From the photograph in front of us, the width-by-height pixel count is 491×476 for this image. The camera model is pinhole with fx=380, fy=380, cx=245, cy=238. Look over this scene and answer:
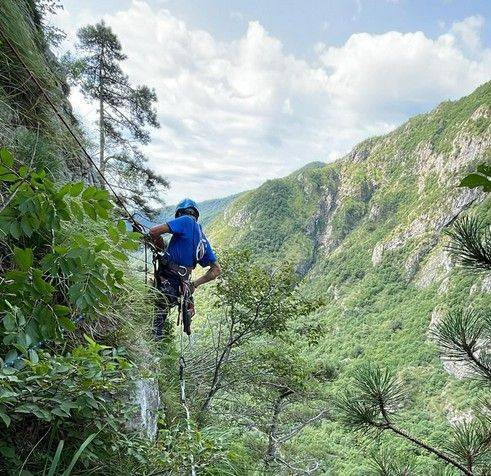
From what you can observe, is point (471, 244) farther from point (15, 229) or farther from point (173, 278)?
point (173, 278)

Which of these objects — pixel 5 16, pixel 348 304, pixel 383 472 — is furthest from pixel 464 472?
pixel 348 304

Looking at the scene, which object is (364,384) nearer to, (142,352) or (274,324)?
(142,352)

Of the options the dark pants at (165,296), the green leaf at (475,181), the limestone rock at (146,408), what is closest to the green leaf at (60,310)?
the limestone rock at (146,408)

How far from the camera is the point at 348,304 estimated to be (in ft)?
459

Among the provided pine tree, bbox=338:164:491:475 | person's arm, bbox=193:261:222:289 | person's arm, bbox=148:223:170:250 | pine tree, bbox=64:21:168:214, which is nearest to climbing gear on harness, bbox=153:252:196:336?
person's arm, bbox=148:223:170:250

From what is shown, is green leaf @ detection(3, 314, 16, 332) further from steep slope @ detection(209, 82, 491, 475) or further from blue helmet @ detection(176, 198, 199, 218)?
steep slope @ detection(209, 82, 491, 475)

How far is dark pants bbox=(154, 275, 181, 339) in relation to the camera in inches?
162

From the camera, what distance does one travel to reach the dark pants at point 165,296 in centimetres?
412

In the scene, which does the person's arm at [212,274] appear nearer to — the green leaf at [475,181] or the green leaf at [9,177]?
the green leaf at [9,177]

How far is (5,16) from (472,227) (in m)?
4.16

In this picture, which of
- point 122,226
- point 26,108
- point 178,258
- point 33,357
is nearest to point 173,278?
point 178,258

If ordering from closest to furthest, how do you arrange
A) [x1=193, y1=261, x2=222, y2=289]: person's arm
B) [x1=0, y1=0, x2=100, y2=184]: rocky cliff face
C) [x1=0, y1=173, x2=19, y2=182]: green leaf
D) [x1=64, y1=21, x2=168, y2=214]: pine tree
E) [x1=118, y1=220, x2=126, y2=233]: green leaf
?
[x1=0, y1=173, x2=19, y2=182]: green leaf < [x1=118, y1=220, x2=126, y2=233]: green leaf < [x1=0, y1=0, x2=100, y2=184]: rocky cliff face < [x1=193, y1=261, x2=222, y2=289]: person's arm < [x1=64, y1=21, x2=168, y2=214]: pine tree

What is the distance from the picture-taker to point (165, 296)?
13.7 ft

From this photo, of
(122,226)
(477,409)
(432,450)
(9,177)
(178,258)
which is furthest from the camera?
(178,258)
